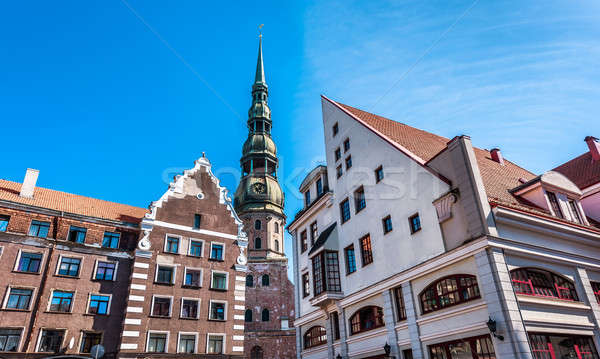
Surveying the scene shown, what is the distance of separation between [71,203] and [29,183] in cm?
333

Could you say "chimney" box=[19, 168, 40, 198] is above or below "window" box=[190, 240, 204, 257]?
above

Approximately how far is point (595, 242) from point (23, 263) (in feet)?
116

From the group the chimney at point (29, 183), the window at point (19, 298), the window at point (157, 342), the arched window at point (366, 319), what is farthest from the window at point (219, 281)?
the chimney at point (29, 183)

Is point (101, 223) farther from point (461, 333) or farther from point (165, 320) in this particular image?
point (461, 333)

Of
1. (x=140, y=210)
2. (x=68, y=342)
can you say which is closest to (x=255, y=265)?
(x=140, y=210)

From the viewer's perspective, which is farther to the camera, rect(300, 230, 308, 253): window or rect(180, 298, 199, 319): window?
rect(300, 230, 308, 253): window

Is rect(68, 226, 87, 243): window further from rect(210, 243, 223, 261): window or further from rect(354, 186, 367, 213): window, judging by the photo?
rect(354, 186, 367, 213): window

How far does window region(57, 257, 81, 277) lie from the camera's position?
28031 mm

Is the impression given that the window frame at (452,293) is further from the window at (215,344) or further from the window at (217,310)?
the window at (217,310)

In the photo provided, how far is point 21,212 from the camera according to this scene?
1113 inches

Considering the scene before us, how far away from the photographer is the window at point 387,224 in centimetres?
2212

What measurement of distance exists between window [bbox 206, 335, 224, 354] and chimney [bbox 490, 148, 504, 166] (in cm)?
2474

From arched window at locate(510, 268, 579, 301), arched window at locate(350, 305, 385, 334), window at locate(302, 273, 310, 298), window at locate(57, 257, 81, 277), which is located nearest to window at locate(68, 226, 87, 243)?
window at locate(57, 257, 81, 277)

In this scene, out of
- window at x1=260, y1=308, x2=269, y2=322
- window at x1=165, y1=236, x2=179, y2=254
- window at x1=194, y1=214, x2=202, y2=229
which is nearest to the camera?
window at x1=165, y1=236, x2=179, y2=254
